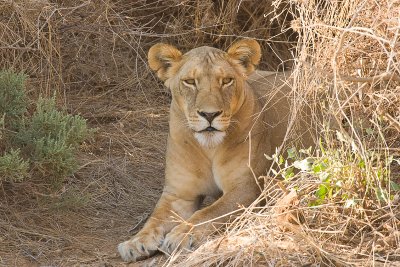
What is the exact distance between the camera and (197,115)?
18.1 feet

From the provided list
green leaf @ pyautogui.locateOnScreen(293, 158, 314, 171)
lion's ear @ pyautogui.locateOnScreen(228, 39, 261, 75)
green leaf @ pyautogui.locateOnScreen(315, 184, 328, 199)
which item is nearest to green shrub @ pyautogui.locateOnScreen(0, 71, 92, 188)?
lion's ear @ pyautogui.locateOnScreen(228, 39, 261, 75)

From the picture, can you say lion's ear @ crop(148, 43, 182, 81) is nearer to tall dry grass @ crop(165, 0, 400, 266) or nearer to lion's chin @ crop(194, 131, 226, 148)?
lion's chin @ crop(194, 131, 226, 148)

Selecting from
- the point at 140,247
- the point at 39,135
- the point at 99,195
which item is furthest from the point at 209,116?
the point at 99,195

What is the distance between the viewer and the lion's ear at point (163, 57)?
593 cm

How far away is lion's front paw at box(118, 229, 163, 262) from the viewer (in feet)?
17.6

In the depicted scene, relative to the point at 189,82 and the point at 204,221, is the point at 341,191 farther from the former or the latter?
the point at 189,82

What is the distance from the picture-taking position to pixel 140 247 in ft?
17.7

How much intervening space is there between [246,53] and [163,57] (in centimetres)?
52

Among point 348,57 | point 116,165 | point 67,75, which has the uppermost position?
point 348,57

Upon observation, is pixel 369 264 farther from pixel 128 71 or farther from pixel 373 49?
pixel 128 71

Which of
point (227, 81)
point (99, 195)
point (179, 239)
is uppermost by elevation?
point (227, 81)

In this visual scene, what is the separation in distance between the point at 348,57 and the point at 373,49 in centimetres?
14

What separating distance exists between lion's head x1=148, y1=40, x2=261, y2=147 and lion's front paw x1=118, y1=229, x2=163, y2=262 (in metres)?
0.65

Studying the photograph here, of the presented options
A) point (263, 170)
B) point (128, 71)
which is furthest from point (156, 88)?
point (263, 170)
